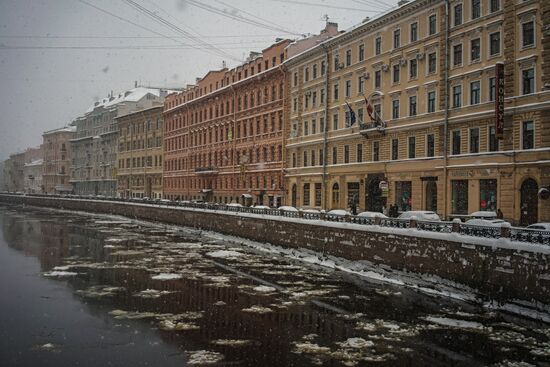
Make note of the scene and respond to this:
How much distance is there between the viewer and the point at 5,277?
82.9 ft

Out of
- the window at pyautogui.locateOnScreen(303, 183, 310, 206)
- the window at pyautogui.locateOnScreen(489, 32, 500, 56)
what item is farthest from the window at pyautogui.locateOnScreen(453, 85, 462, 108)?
the window at pyautogui.locateOnScreen(303, 183, 310, 206)

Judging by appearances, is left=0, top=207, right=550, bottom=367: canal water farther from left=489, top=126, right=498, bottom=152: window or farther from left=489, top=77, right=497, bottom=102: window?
left=489, top=77, right=497, bottom=102: window

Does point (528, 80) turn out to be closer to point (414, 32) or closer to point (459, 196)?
point (459, 196)

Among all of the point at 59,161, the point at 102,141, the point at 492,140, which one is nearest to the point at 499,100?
the point at 492,140

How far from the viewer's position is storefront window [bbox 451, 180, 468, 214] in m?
36.3

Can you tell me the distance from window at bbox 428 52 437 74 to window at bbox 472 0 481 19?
4.11 meters

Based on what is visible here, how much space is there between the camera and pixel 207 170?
74.2 meters

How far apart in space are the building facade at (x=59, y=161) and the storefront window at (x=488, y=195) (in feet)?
382

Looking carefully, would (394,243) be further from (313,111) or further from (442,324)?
(313,111)

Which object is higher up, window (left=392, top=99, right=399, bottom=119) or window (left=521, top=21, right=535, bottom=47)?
window (left=521, top=21, right=535, bottom=47)

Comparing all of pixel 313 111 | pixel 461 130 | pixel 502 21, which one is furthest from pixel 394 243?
pixel 313 111

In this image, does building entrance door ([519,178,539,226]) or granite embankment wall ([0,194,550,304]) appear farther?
building entrance door ([519,178,539,226])

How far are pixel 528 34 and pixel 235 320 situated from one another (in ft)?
83.6

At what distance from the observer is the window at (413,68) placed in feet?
135
